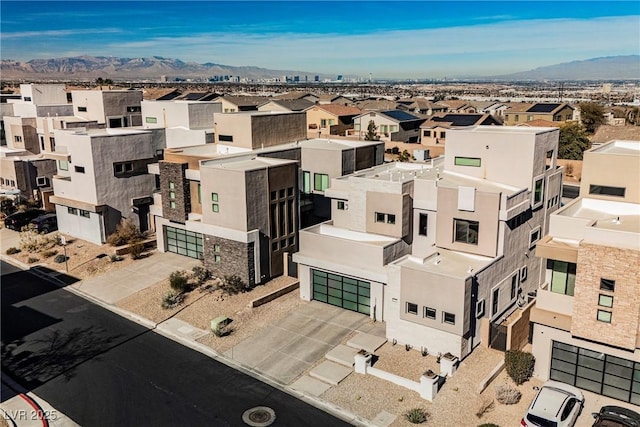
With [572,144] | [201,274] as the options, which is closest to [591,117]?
[572,144]

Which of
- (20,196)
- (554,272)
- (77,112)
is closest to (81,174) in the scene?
(20,196)

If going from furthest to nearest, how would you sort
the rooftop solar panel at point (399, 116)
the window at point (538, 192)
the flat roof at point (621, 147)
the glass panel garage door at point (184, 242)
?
the rooftop solar panel at point (399, 116) < the glass panel garage door at point (184, 242) < the flat roof at point (621, 147) < the window at point (538, 192)

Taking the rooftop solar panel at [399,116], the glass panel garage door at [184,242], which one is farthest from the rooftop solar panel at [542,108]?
the glass panel garage door at [184,242]

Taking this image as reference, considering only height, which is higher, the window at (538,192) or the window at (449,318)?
the window at (538,192)

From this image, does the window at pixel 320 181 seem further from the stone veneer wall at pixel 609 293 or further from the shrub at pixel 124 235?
the stone veneer wall at pixel 609 293

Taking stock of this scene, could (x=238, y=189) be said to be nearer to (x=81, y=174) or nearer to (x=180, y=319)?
(x=180, y=319)

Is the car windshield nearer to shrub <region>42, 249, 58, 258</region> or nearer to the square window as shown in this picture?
the square window

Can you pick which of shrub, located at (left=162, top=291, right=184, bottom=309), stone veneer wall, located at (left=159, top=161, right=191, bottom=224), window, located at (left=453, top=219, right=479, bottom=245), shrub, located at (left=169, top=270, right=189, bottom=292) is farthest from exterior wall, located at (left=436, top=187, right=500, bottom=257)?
stone veneer wall, located at (left=159, top=161, right=191, bottom=224)
